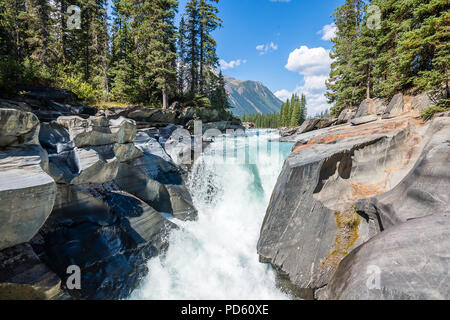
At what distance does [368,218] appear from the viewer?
15.2ft

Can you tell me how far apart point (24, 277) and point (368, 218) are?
7.43 metres

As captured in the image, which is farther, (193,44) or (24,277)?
(193,44)

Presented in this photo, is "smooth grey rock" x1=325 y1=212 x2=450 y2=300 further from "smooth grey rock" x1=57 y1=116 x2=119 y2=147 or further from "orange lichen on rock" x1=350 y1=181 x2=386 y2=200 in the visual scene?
"smooth grey rock" x1=57 y1=116 x2=119 y2=147

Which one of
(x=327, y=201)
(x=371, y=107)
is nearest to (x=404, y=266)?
(x=327, y=201)

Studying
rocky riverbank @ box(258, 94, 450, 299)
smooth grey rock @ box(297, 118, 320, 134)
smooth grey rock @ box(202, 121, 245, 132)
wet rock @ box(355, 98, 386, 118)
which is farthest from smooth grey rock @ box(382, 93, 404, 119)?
smooth grey rock @ box(202, 121, 245, 132)

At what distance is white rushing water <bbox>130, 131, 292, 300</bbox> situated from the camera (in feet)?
16.6

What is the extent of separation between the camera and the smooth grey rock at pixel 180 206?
797 centimetres

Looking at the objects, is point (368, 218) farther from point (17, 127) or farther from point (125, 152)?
point (125, 152)

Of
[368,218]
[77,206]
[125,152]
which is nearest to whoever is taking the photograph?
[368,218]

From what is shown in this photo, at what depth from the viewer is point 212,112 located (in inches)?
987

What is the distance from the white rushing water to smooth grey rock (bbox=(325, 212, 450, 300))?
265cm

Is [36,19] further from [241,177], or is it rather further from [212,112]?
[241,177]
